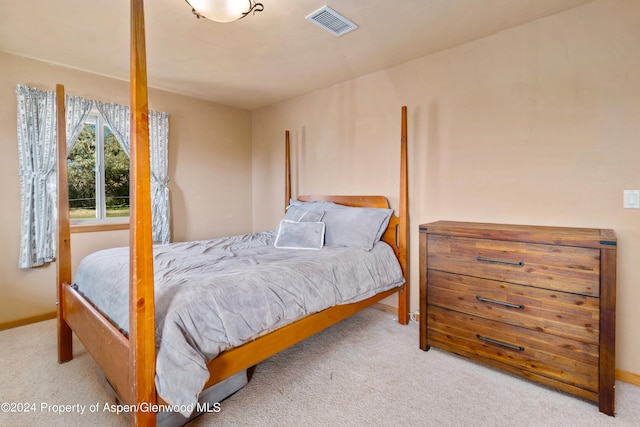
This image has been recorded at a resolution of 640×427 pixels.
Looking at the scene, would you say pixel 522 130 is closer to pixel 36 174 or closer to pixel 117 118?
pixel 117 118

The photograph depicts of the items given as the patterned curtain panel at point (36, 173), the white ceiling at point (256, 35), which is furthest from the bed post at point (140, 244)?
the patterned curtain panel at point (36, 173)

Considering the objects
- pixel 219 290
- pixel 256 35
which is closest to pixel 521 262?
pixel 219 290

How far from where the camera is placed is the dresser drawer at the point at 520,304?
1.63 m

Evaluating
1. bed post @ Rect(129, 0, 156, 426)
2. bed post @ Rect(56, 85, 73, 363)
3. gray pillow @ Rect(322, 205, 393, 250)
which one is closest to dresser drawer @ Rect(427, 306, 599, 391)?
gray pillow @ Rect(322, 205, 393, 250)

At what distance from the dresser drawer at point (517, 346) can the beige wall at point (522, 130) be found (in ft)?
1.85

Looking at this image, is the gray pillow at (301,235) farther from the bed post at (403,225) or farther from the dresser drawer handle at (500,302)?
the dresser drawer handle at (500,302)

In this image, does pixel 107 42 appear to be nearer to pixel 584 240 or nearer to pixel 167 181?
pixel 167 181

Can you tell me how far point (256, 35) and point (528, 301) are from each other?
2.60 m

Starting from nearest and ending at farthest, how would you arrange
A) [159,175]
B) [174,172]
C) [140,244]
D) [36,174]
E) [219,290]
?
[140,244], [219,290], [36,174], [159,175], [174,172]

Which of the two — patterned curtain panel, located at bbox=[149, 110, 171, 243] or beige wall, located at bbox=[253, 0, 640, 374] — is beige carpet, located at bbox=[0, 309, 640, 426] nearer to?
beige wall, located at bbox=[253, 0, 640, 374]

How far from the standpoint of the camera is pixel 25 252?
266cm

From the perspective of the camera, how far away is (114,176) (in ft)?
10.7

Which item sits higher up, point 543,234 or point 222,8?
point 222,8

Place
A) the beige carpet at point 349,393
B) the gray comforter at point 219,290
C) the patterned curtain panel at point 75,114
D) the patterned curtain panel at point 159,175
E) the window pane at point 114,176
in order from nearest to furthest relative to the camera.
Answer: the gray comforter at point 219,290 < the beige carpet at point 349,393 < the patterned curtain panel at point 75,114 < the window pane at point 114,176 < the patterned curtain panel at point 159,175
